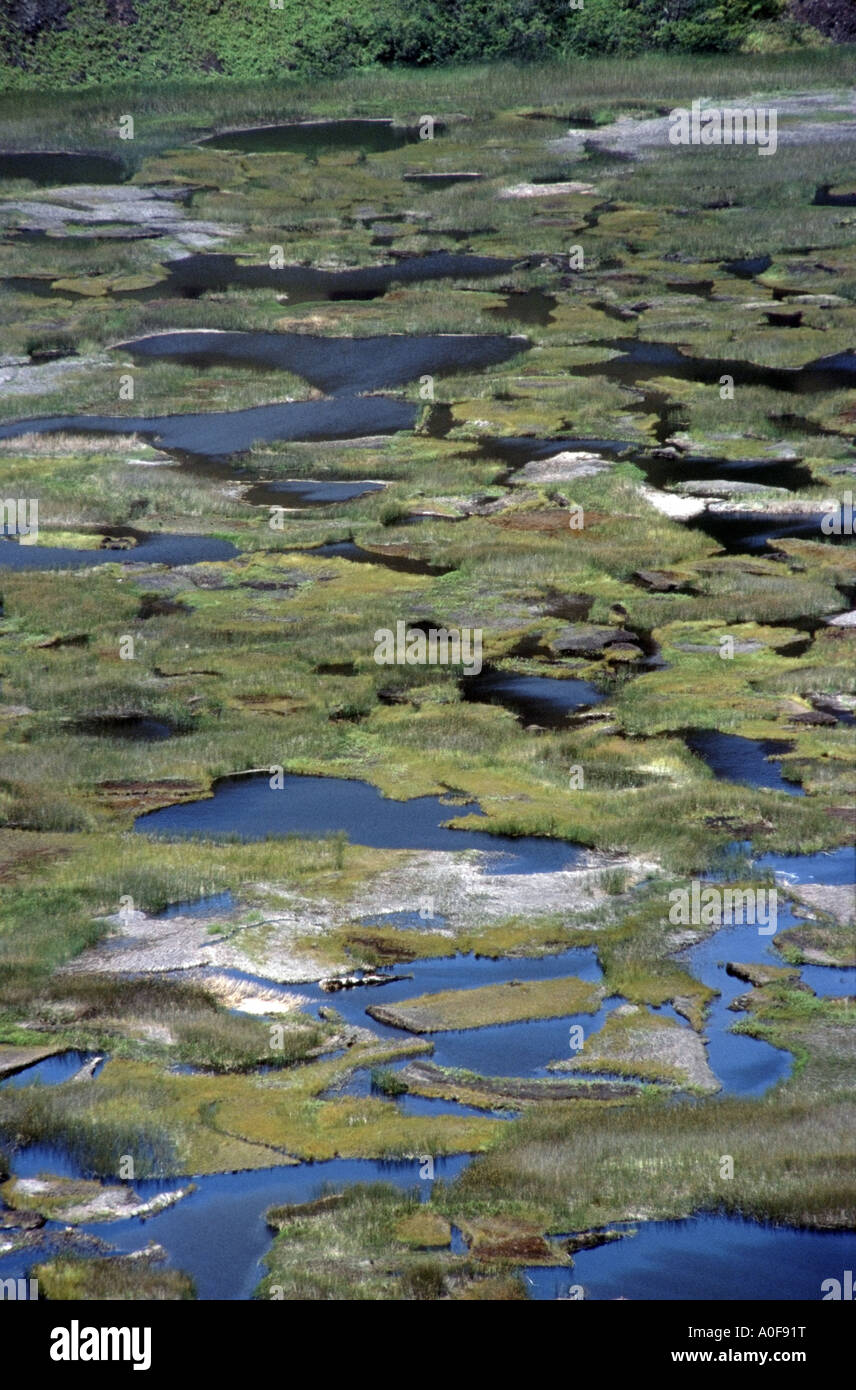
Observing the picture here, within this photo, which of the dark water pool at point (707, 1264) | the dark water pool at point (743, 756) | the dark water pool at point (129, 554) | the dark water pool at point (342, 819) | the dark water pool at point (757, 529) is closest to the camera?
the dark water pool at point (707, 1264)

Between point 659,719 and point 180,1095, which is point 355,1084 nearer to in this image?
point 180,1095

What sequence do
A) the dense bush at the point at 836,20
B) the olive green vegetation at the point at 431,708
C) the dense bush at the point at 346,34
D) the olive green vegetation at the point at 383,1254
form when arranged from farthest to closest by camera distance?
the dense bush at the point at 346,34 < the dense bush at the point at 836,20 < the olive green vegetation at the point at 431,708 < the olive green vegetation at the point at 383,1254

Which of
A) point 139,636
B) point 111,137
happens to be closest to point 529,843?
point 139,636

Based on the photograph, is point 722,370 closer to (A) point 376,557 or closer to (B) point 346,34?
(A) point 376,557

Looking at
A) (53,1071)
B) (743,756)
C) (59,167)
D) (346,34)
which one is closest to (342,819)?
(743,756)

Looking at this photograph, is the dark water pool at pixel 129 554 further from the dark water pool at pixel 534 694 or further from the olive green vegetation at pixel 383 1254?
the olive green vegetation at pixel 383 1254

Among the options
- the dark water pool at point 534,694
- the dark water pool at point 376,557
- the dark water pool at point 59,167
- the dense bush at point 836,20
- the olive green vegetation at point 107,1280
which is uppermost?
the dense bush at point 836,20

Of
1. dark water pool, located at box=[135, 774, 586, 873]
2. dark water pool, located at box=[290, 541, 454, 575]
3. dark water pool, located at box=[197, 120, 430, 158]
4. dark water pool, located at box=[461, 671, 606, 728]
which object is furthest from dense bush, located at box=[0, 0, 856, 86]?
dark water pool, located at box=[135, 774, 586, 873]

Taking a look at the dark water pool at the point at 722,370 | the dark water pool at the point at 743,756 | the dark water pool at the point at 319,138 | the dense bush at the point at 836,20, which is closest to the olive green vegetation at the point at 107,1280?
the dark water pool at the point at 743,756
